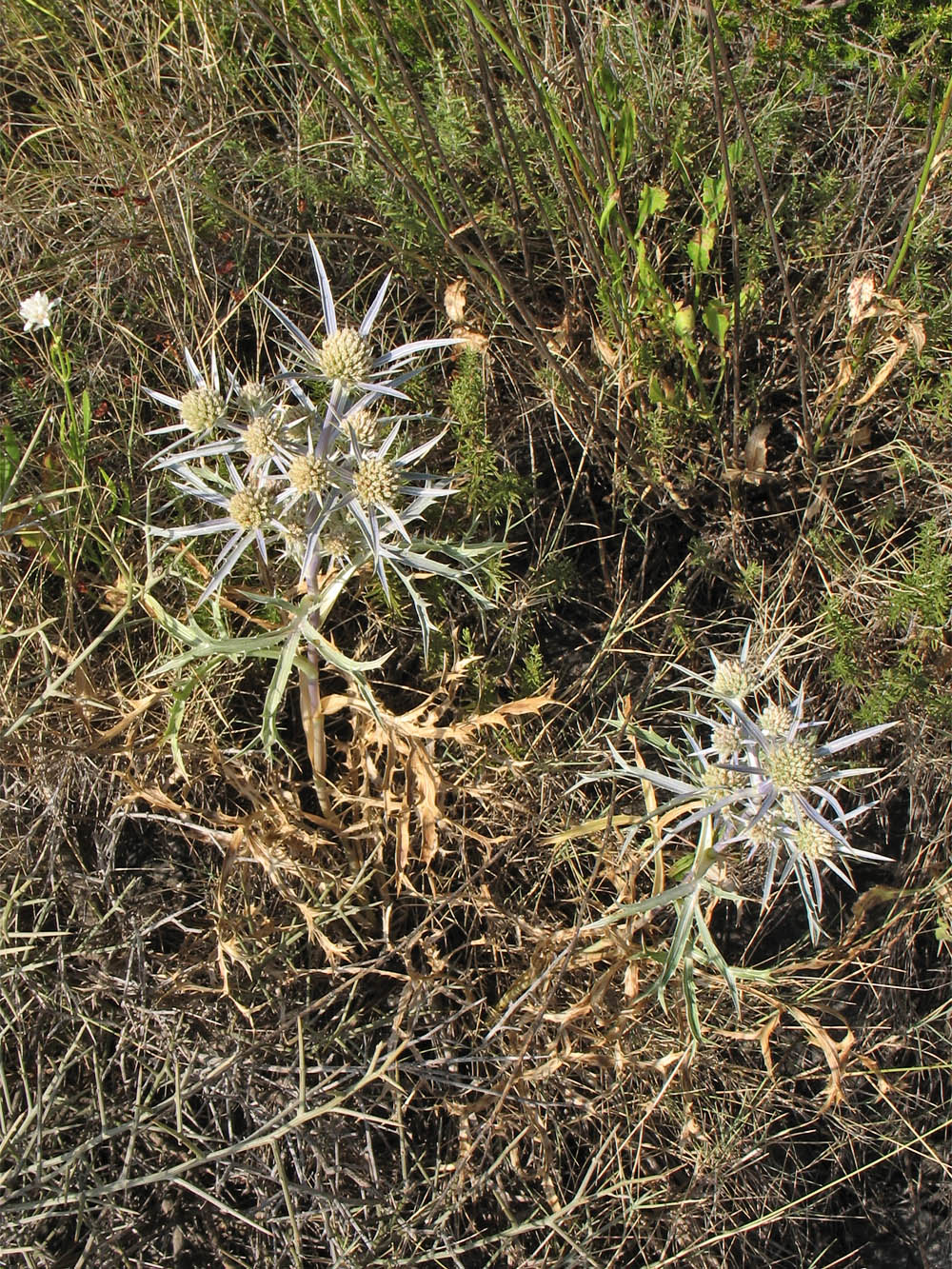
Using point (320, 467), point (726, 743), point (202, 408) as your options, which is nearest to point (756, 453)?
point (726, 743)

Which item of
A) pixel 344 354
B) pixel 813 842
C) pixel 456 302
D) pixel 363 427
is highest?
pixel 344 354

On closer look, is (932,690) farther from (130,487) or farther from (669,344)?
(130,487)

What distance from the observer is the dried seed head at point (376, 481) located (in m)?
1.52

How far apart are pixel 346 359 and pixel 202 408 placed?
0.80 feet

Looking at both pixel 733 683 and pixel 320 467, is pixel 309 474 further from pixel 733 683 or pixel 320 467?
pixel 733 683

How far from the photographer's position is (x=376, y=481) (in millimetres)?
1526

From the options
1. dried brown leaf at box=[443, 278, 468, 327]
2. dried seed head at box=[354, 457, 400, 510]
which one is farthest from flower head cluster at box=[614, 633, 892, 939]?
dried brown leaf at box=[443, 278, 468, 327]

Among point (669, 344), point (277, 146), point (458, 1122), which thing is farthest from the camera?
point (277, 146)

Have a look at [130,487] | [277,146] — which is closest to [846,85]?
[277,146]

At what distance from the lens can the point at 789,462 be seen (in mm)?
2381

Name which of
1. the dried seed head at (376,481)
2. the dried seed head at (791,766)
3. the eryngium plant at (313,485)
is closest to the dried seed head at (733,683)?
the dried seed head at (791,766)

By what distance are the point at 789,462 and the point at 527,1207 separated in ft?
5.69

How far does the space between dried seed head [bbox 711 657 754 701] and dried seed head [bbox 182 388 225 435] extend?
0.96m

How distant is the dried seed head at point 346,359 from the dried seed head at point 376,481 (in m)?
0.15
